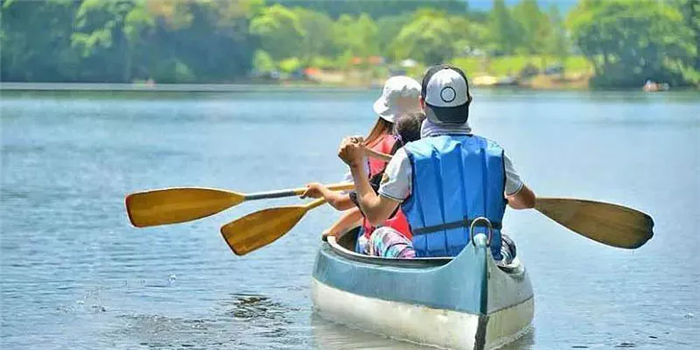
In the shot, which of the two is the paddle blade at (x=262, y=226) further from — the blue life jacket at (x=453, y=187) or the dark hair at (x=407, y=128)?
the blue life jacket at (x=453, y=187)

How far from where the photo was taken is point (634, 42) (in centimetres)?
15450

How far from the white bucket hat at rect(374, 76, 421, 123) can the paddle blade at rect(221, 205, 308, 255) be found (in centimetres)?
190

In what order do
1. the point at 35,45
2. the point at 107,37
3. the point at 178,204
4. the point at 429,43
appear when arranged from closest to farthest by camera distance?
the point at 178,204 → the point at 35,45 → the point at 107,37 → the point at 429,43

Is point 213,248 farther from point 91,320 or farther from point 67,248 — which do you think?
point 91,320

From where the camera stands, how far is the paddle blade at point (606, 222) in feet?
39.8

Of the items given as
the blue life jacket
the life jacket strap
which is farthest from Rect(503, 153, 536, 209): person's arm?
the life jacket strap

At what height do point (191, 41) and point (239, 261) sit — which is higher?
point (239, 261)

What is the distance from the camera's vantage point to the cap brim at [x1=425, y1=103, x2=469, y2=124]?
408 inches

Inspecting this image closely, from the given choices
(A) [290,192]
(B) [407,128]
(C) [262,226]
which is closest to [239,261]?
(C) [262,226]

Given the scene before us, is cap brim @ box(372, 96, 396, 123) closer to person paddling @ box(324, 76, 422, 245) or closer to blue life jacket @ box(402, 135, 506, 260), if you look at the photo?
person paddling @ box(324, 76, 422, 245)

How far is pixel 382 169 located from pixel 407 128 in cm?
44

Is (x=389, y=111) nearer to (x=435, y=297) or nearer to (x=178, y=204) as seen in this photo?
(x=435, y=297)

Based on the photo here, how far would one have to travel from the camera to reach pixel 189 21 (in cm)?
15988

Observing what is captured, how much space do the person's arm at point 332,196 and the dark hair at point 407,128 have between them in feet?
1.78
